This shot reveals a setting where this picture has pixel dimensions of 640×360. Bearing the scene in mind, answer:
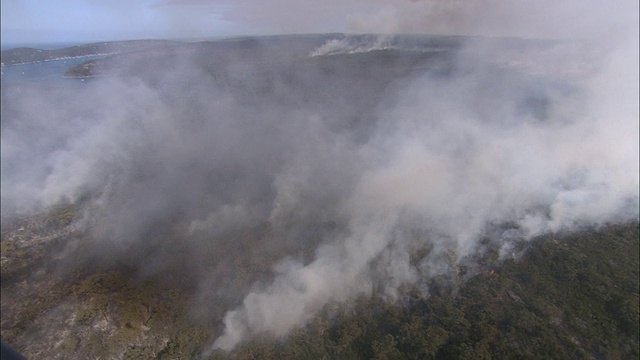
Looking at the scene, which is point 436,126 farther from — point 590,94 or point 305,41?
point 305,41

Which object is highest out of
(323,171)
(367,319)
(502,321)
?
(323,171)

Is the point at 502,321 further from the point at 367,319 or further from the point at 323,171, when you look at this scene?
the point at 323,171

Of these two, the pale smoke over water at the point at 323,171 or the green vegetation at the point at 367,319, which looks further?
the pale smoke over water at the point at 323,171

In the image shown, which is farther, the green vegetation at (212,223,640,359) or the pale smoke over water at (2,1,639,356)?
the pale smoke over water at (2,1,639,356)

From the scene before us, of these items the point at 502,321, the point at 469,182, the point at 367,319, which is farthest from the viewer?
the point at 469,182

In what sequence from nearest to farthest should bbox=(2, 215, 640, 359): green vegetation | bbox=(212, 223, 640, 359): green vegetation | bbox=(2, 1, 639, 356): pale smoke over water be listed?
bbox=(2, 215, 640, 359): green vegetation
bbox=(212, 223, 640, 359): green vegetation
bbox=(2, 1, 639, 356): pale smoke over water

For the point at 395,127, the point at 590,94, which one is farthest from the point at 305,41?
the point at 590,94

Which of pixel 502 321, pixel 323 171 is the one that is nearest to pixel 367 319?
pixel 502 321

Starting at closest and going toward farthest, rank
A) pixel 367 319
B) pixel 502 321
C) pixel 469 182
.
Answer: pixel 367 319
pixel 502 321
pixel 469 182
